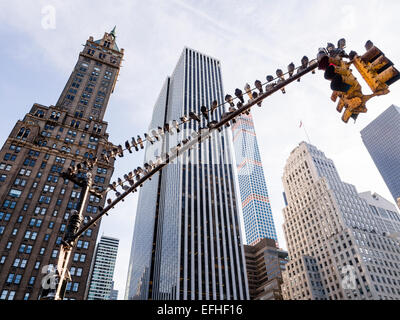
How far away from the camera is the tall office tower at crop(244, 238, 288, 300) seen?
139m

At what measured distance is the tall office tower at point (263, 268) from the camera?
13875 cm

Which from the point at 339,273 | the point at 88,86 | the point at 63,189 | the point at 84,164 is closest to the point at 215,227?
the point at 339,273

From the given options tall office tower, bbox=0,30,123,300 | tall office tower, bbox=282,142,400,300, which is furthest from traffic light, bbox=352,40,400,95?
tall office tower, bbox=282,142,400,300

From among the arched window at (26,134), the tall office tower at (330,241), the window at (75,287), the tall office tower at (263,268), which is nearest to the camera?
the window at (75,287)

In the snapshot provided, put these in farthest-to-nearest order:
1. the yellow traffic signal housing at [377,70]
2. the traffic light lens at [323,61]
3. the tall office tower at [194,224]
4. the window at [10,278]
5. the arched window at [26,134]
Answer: the tall office tower at [194,224] < the arched window at [26,134] < the window at [10,278] < the traffic light lens at [323,61] < the yellow traffic signal housing at [377,70]

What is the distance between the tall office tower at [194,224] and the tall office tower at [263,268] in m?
41.2

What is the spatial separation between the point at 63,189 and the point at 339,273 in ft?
320

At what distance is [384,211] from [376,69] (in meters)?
181

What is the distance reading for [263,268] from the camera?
15000 centimetres

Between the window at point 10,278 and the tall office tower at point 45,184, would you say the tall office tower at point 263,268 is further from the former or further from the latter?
the window at point 10,278

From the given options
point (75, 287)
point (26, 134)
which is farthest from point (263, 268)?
point (26, 134)

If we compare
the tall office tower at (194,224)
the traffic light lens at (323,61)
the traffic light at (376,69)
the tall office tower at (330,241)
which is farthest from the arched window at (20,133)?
the tall office tower at (330,241)

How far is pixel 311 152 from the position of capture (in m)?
140
